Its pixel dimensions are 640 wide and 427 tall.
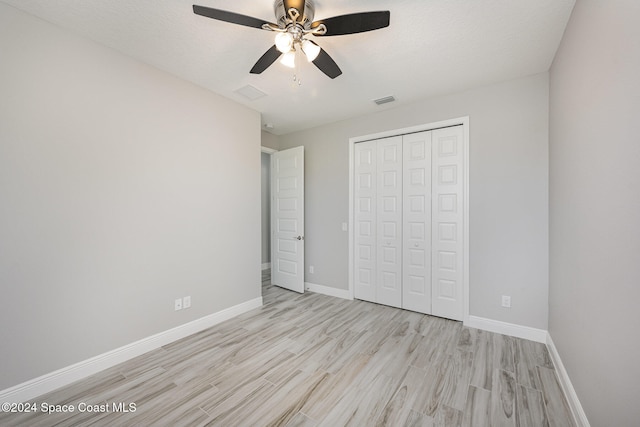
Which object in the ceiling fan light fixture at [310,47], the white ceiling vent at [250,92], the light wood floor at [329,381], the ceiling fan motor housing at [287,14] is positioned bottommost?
the light wood floor at [329,381]

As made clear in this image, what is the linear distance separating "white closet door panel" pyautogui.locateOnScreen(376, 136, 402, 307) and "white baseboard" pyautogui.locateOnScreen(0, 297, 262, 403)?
7.14 feet

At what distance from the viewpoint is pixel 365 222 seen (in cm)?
377

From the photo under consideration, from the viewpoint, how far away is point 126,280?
7.48 ft

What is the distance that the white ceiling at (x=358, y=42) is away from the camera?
1.74 m

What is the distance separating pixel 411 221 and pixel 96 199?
3.38m

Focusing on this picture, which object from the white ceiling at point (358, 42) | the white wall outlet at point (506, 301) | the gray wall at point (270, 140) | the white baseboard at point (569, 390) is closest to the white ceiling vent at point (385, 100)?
the white ceiling at point (358, 42)

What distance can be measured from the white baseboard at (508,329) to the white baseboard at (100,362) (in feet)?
9.74

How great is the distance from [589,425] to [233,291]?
3.22 meters

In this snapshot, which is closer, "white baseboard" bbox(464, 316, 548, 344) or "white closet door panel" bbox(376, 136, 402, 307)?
"white baseboard" bbox(464, 316, 548, 344)

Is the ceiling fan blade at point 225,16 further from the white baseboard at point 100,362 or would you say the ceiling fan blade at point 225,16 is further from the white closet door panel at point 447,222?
the white baseboard at point 100,362

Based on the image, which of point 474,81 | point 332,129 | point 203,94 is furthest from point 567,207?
point 203,94

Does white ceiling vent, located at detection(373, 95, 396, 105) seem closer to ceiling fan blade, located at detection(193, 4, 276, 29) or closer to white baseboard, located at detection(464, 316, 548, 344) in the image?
ceiling fan blade, located at detection(193, 4, 276, 29)

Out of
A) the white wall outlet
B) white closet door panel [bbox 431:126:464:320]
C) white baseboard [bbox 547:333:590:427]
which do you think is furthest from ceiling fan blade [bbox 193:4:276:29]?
the white wall outlet

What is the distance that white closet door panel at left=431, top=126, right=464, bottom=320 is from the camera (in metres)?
3.00
